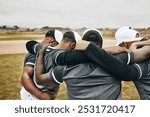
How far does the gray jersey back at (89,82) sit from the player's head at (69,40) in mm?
187

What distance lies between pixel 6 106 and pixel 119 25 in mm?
1084

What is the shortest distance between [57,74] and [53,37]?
406 millimetres

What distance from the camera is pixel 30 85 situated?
233 cm

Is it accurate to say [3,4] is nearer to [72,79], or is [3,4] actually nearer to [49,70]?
[49,70]

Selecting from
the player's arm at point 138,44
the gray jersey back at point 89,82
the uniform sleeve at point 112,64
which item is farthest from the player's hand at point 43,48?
the player's arm at point 138,44

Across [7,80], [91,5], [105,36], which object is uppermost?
[91,5]

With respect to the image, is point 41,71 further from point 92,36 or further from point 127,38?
point 127,38

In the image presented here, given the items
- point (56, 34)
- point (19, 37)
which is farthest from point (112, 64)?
point (19, 37)

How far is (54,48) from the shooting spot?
7.12 ft

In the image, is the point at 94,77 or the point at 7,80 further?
the point at 7,80

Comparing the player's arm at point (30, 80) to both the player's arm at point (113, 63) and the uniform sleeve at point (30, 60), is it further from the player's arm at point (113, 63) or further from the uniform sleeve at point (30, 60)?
the player's arm at point (113, 63)

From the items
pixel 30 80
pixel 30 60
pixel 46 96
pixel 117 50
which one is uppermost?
pixel 117 50

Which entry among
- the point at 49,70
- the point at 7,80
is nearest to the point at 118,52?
the point at 49,70

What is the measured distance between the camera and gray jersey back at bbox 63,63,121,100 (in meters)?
1.96
